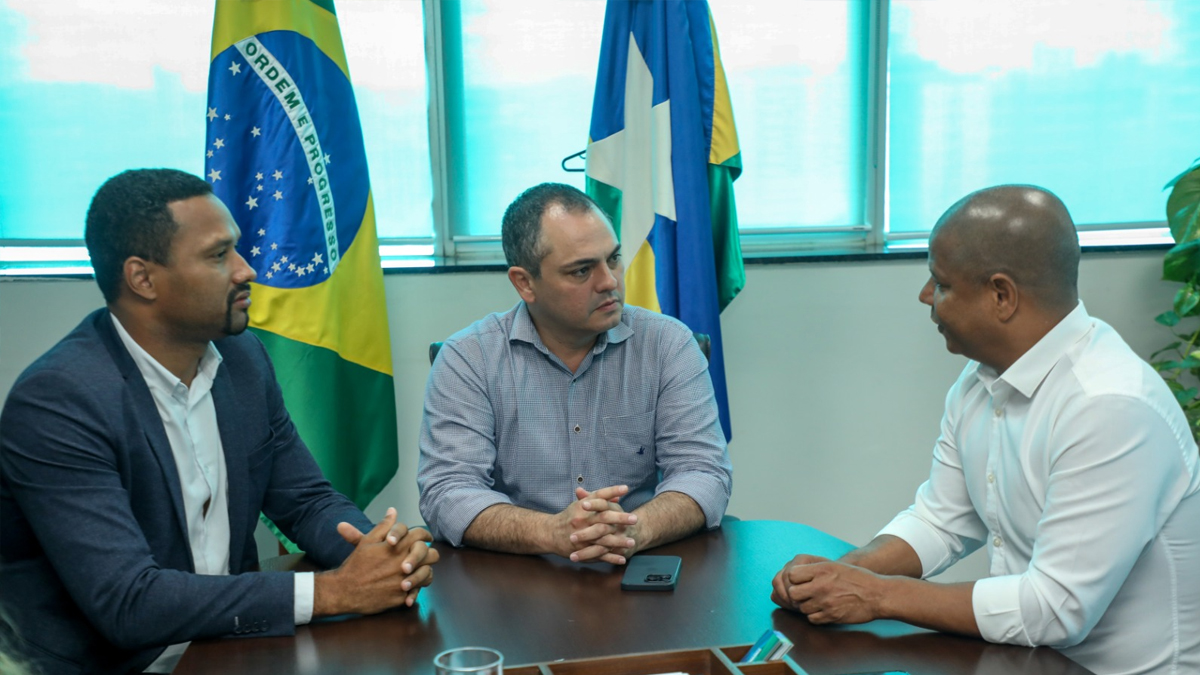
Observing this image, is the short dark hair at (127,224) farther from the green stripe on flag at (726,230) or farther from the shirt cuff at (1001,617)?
the green stripe on flag at (726,230)

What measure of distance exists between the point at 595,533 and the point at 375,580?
0.40 m

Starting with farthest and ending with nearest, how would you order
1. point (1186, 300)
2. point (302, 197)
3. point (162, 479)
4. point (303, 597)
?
point (1186, 300)
point (302, 197)
point (162, 479)
point (303, 597)

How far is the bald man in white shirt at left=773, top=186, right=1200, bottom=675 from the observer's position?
56.6 inches

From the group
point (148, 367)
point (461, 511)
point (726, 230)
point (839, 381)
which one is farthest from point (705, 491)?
point (839, 381)

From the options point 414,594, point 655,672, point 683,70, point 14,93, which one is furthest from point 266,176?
point 655,672

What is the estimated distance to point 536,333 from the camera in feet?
7.68

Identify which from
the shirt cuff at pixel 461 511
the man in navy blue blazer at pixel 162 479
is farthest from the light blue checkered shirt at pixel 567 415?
the man in navy blue blazer at pixel 162 479

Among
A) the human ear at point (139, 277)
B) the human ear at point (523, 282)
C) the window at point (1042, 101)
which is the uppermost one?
the window at point (1042, 101)

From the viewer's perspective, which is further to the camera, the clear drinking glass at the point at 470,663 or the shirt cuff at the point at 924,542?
the shirt cuff at the point at 924,542

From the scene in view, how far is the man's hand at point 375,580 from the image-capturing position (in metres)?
1.57

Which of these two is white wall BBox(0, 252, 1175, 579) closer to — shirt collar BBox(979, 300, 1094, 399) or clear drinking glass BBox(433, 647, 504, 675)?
shirt collar BBox(979, 300, 1094, 399)

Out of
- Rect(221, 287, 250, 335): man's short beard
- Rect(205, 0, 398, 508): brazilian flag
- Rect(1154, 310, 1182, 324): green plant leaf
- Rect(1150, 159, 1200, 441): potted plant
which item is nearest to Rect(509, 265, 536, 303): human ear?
Rect(221, 287, 250, 335): man's short beard

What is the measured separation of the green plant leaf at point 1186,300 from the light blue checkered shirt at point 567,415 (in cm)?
201

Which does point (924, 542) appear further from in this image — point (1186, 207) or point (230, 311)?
point (1186, 207)
